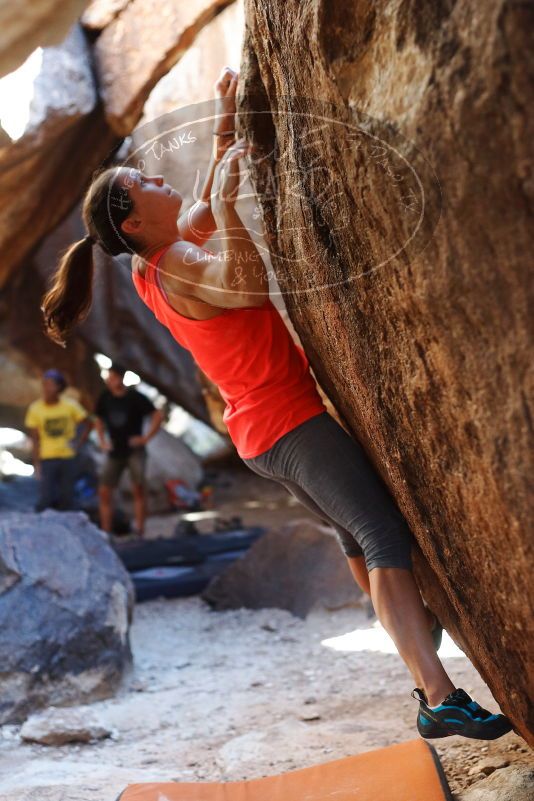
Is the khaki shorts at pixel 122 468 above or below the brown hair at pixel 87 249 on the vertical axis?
below

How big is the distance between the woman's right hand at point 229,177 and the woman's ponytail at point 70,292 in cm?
46

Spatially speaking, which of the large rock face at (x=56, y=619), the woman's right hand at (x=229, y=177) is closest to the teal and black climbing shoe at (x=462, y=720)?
the woman's right hand at (x=229, y=177)

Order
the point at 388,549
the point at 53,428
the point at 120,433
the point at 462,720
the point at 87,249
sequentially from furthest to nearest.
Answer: the point at 120,433, the point at 53,428, the point at 87,249, the point at 388,549, the point at 462,720

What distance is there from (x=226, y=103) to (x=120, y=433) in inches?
228

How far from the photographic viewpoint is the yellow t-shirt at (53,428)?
828cm

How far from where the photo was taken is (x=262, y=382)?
8.65 ft

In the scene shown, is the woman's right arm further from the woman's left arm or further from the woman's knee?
the woman's knee

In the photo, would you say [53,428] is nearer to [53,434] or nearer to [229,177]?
[53,434]

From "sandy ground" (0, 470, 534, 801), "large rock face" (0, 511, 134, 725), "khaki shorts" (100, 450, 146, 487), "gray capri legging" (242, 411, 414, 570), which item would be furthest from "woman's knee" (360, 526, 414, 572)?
"khaki shorts" (100, 450, 146, 487)

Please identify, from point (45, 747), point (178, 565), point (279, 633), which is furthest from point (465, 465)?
point (178, 565)

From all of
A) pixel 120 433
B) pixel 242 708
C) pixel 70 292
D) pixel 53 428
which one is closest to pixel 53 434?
pixel 53 428

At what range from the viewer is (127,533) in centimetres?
912

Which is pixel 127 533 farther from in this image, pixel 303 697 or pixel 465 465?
pixel 465 465

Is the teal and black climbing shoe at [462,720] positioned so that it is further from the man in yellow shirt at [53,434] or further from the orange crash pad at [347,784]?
the man in yellow shirt at [53,434]
